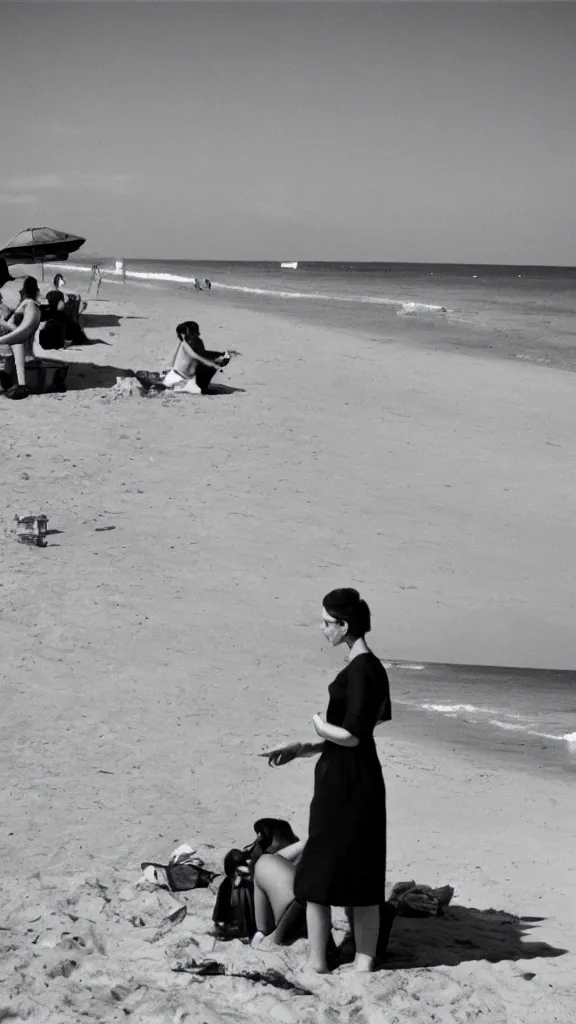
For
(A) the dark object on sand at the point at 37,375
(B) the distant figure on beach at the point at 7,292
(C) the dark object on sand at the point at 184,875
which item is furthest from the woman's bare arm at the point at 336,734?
(B) the distant figure on beach at the point at 7,292

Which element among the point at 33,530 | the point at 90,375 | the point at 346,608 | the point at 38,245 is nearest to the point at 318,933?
the point at 346,608

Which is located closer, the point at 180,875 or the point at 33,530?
the point at 180,875

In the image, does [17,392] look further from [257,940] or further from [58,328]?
[257,940]

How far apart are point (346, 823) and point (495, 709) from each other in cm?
397

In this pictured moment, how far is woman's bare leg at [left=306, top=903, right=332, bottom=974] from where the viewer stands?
439cm

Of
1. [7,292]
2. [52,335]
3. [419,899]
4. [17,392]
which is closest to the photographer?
[419,899]

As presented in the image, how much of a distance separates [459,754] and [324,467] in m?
6.07

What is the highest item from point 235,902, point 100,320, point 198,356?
point 100,320

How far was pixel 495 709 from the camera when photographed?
8.07 m

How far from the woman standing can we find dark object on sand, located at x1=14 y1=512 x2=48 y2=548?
6276 mm

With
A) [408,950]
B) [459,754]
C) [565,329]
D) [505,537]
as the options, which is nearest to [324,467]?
[505,537]

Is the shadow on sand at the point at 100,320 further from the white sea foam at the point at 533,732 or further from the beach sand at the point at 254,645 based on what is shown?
the white sea foam at the point at 533,732

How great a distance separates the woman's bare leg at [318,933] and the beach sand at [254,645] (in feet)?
0.27

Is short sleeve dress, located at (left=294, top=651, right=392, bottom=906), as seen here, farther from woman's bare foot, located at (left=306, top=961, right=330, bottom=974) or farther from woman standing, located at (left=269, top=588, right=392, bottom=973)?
woman's bare foot, located at (left=306, top=961, right=330, bottom=974)
